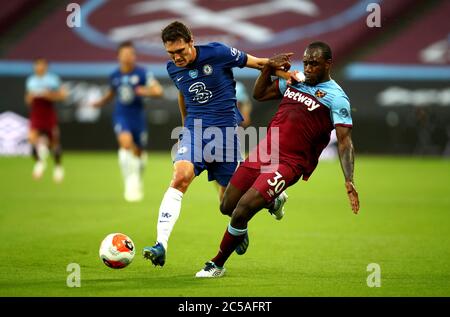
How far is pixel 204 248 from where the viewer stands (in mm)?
9844

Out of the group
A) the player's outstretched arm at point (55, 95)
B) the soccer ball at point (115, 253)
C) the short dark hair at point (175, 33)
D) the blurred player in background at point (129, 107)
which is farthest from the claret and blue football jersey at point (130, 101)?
the soccer ball at point (115, 253)

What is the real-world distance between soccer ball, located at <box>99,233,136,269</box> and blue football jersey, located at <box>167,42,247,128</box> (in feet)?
4.77

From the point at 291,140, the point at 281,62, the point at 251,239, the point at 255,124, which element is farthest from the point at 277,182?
the point at 255,124

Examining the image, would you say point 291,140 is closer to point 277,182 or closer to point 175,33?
point 277,182

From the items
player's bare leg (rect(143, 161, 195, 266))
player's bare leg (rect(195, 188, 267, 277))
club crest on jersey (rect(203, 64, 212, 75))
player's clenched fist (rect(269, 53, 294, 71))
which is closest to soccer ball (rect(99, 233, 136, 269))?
player's bare leg (rect(143, 161, 195, 266))

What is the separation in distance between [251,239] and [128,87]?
554 centimetres

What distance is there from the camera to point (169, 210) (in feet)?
26.1

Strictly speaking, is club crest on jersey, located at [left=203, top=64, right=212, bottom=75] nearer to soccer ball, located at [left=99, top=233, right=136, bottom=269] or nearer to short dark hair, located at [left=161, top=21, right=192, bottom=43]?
short dark hair, located at [left=161, top=21, right=192, bottom=43]

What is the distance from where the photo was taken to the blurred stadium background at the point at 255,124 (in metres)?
8.06

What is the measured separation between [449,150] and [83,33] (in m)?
13.7

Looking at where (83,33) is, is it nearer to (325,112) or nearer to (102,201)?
(102,201)

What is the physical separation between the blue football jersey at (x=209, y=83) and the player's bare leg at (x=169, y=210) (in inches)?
24.0

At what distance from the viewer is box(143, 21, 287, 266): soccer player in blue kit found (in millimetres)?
8211

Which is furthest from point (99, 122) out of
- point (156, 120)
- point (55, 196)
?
point (55, 196)
